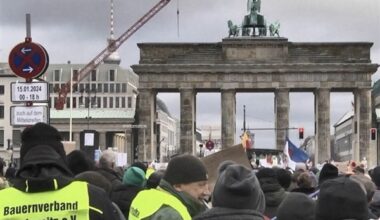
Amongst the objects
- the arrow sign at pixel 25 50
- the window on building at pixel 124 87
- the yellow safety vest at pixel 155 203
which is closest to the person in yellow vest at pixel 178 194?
the yellow safety vest at pixel 155 203

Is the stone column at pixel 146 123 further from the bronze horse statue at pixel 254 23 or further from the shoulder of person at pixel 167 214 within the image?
the shoulder of person at pixel 167 214

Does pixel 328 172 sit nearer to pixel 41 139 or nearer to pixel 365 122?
pixel 41 139

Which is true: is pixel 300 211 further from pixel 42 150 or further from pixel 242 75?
pixel 242 75

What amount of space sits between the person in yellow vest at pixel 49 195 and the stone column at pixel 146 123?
88.6 m

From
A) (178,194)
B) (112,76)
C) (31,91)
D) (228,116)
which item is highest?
(112,76)

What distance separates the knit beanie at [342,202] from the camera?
218 inches

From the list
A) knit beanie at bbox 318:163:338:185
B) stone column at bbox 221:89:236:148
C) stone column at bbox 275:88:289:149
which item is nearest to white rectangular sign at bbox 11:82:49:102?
knit beanie at bbox 318:163:338:185

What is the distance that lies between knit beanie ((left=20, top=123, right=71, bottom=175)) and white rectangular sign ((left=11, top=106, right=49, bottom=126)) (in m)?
8.42

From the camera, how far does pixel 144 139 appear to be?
311 ft

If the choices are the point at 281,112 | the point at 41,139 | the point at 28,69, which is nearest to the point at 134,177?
the point at 28,69

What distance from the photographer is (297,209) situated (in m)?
6.93

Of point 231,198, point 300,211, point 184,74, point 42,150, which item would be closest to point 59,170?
point 42,150

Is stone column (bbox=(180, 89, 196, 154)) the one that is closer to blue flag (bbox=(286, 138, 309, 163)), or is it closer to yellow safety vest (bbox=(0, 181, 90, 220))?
blue flag (bbox=(286, 138, 309, 163))

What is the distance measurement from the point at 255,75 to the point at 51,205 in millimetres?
89525
